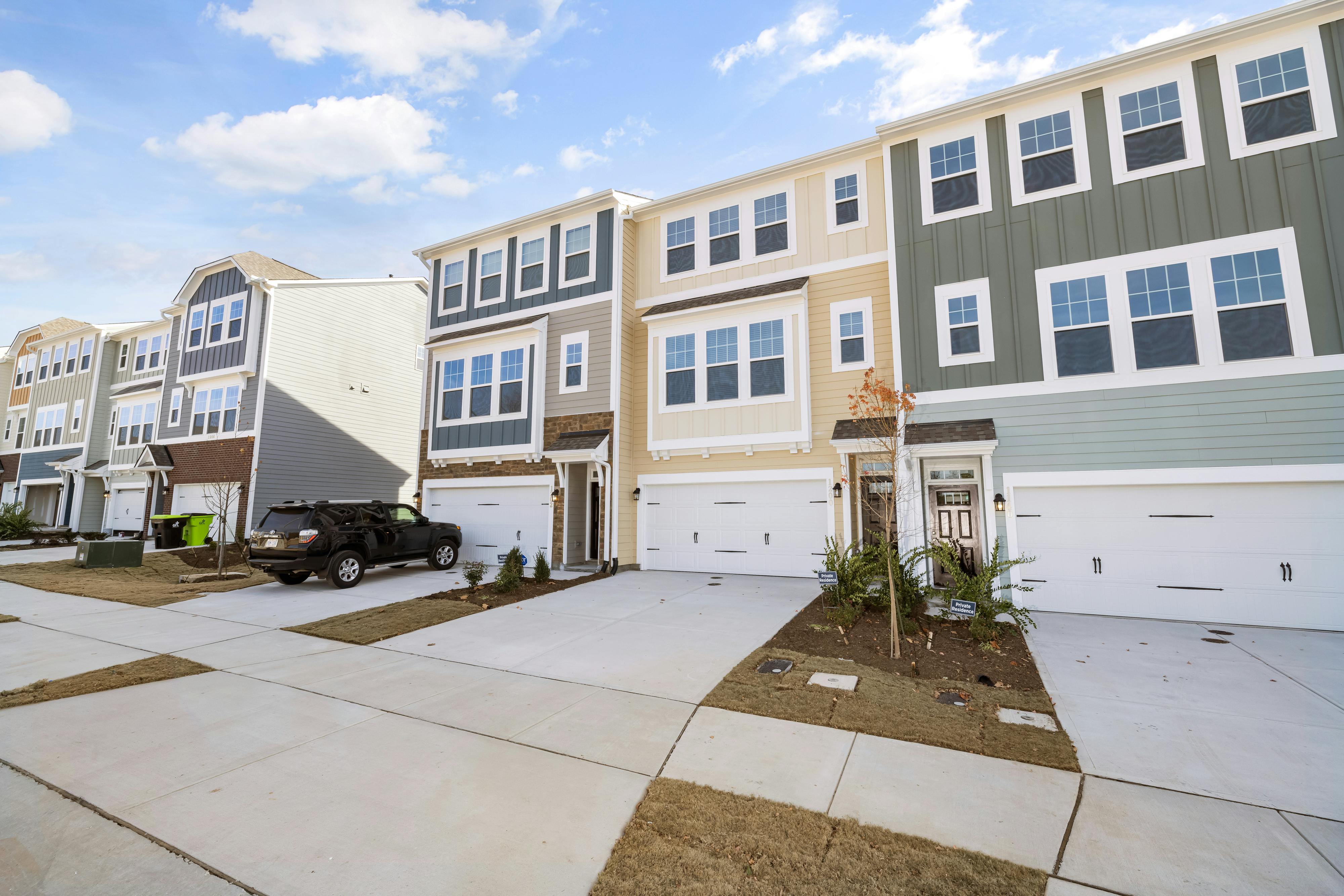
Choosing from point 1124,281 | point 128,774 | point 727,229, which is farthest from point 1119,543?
point 128,774

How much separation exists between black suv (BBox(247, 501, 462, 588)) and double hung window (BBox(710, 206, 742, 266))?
9100 millimetres

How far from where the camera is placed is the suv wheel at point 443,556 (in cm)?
1361

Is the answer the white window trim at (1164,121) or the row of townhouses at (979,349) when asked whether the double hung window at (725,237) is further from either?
the white window trim at (1164,121)

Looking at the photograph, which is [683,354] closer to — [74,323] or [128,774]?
[128,774]

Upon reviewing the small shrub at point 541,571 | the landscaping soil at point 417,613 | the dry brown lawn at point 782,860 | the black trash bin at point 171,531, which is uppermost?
the black trash bin at point 171,531

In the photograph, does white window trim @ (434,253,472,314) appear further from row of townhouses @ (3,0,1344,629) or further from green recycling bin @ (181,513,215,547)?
green recycling bin @ (181,513,215,547)

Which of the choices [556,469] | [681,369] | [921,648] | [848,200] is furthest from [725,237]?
[921,648]

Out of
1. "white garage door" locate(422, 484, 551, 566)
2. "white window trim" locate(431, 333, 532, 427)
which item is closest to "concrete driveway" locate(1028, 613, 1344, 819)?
"white garage door" locate(422, 484, 551, 566)

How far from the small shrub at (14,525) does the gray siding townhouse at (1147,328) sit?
28.1m

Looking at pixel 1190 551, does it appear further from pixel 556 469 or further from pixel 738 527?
pixel 556 469

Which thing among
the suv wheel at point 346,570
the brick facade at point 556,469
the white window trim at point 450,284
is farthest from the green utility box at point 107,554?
the white window trim at point 450,284

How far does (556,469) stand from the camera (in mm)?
13992

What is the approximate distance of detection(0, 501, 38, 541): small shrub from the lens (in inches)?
801


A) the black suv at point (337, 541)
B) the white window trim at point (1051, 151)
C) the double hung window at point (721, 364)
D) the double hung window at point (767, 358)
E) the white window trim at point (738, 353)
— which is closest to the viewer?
the white window trim at point (1051, 151)
